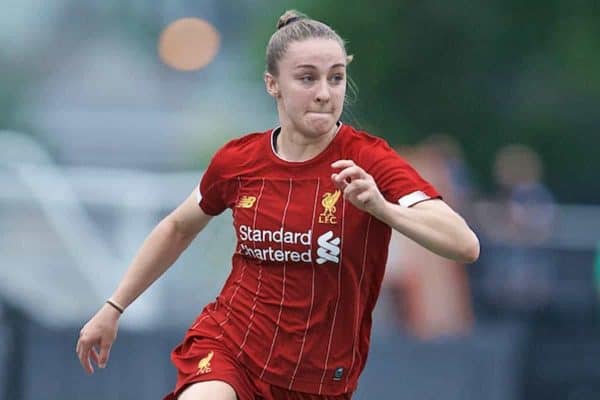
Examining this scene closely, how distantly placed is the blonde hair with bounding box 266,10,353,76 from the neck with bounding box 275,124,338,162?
209 mm

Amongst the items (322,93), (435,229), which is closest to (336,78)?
(322,93)

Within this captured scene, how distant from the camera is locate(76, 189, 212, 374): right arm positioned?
459 cm

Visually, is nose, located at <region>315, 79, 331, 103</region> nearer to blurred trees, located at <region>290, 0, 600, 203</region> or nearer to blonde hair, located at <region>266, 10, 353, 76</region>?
blonde hair, located at <region>266, 10, 353, 76</region>

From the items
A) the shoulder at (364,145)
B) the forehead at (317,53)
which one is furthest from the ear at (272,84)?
the shoulder at (364,145)

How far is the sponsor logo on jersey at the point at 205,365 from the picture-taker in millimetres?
Answer: 4281

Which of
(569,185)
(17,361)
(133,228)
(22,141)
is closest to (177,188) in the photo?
(133,228)

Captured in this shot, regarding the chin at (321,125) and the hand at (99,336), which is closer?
the chin at (321,125)

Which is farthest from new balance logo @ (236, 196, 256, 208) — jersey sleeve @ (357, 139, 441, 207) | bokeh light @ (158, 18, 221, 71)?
bokeh light @ (158, 18, 221, 71)

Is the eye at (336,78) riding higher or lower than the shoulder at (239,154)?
higher

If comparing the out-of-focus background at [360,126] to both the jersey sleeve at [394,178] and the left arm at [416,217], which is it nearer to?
the jersey sleeve at [394,178]

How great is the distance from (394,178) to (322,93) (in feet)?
1.11

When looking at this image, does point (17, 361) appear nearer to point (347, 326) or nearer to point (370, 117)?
point (370, 117)

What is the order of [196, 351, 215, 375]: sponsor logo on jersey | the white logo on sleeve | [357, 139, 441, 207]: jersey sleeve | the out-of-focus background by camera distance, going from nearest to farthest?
[357, 139, 441, 207]: jersey sleeve
the white logo on sleeve
[196, 351, 215, 375]: sponsor logo on jersey
the out-of-focus background

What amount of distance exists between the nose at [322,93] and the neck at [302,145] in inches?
5.3
